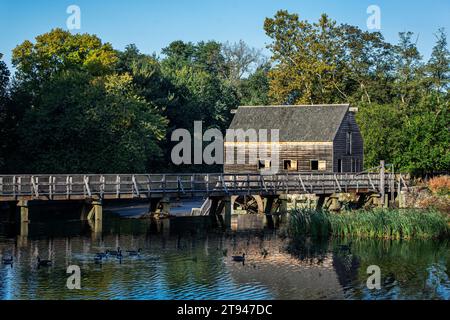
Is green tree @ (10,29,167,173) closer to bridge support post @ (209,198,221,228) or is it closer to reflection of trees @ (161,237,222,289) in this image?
bridge support post @ (209,198,221,228)

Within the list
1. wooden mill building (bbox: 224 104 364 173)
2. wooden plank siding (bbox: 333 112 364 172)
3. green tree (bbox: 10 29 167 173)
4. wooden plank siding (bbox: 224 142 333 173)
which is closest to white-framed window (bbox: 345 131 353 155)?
wooden mill building (bbox: 224 104 364 173)

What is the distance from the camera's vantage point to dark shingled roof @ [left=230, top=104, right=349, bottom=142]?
2643 inches

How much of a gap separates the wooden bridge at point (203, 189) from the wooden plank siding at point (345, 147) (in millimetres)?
5678

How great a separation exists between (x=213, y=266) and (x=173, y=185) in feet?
59.4

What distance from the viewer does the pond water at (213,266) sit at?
2981 cm

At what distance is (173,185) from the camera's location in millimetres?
52781

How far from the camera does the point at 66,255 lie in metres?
37.5

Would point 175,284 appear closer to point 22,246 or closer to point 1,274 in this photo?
point 1,274

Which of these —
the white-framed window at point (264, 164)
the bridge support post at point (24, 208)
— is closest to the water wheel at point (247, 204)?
the white-framed window at point (264, 164)

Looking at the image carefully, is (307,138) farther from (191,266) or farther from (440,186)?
(191,266)

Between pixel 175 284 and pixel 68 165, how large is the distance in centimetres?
3273

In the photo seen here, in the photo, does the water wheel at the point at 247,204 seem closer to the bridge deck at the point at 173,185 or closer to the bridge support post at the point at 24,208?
the bridge deck at the point at 173,185

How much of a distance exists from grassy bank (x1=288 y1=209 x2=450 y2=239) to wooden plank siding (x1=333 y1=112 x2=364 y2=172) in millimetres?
22692

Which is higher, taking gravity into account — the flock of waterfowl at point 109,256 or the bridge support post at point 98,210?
the bridge support post at point 98,210
